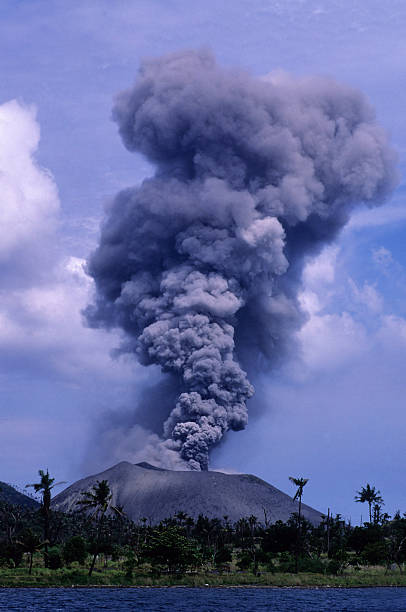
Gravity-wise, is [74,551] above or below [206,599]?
above

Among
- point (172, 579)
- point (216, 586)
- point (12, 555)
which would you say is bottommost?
point (216, 586)

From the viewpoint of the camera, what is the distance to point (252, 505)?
184 meters

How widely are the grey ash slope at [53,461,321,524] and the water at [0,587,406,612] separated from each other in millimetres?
101580

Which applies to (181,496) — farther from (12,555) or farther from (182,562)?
(182,562)

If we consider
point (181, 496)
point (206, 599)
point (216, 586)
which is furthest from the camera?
point (181, 496)

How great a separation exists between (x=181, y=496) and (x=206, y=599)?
119929mm

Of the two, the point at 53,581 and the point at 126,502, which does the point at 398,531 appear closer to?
the point at 53,581

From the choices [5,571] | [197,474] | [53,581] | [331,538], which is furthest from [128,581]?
[197,474]

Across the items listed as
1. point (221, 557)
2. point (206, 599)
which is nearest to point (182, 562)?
point (206, 599)

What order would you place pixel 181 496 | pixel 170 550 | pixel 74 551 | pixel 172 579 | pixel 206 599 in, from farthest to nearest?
1. pixel 181 496
2. pixel 74 551
3. pixel 170 550
4. pixel 172 579
5. pixel 206 599

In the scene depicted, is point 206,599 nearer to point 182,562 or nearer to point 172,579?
point 172,579

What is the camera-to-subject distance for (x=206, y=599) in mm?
55719

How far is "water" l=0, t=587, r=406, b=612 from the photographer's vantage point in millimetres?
48438

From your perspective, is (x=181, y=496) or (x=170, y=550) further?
(x=181, y=496)
